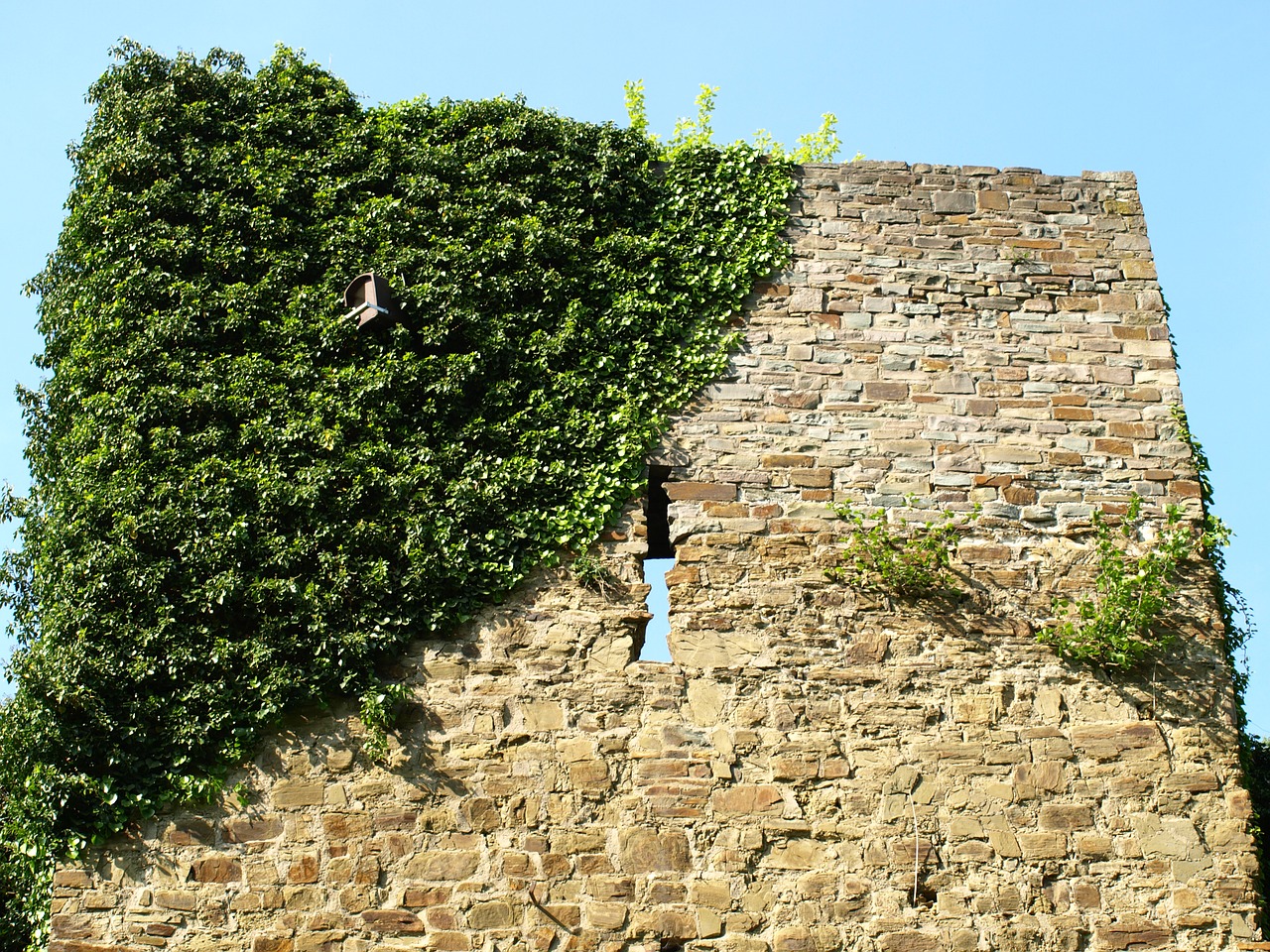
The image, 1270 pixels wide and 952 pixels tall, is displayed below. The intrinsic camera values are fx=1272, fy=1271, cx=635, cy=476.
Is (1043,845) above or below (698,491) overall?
below

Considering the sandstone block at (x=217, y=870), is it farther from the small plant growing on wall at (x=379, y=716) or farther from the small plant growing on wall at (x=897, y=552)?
the small plant growing on wall at (x=897, y=552)

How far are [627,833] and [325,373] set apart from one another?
279cm

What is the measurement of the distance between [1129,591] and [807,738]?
6.17 feet

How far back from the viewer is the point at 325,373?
6617 mm

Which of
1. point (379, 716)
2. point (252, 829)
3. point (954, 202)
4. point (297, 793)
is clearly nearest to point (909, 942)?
point (379, 716)

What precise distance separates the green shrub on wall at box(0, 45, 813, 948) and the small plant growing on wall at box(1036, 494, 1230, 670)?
7.53ft

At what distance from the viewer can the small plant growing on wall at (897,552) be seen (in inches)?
259

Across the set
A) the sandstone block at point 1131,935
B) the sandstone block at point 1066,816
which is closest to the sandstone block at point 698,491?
the sandstone block at point 1066,816

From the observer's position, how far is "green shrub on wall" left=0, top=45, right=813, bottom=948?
5.91 metres

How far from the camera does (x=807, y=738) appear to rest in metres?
6.21

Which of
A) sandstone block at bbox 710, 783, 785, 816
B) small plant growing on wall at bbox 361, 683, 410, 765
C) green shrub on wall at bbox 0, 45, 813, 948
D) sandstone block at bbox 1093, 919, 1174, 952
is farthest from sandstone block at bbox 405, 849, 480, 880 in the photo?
sandstone block at bbox 1093, 919, 1174, 952

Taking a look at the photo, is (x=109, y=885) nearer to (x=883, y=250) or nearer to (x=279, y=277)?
(x=279, y=277)

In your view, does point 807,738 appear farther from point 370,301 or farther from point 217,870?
point 370,301

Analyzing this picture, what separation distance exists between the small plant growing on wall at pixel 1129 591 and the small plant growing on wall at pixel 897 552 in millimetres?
613
